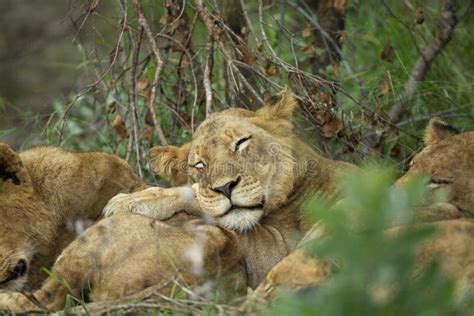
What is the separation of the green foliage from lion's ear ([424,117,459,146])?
240 cm

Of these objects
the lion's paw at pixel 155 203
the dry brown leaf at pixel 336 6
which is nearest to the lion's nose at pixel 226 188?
the lion's paw at pixel 155 203

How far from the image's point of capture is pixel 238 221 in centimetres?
463

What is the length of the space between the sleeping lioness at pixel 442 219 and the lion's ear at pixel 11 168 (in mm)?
1352

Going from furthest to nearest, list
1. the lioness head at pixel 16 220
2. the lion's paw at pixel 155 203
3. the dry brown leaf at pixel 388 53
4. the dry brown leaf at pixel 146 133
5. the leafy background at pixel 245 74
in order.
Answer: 1. the dry brown leaf at pixel 388 53
2. the dry brown leaf at pixel 146 133
3. the leafy background at pixel 245 74
4. the lion's paw at pixel 155 203
5. the lioness head at pixel 16 220

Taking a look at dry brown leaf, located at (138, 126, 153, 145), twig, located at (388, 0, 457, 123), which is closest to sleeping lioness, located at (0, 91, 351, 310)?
dry brown leaf, located at (138, 126, 153, 145)

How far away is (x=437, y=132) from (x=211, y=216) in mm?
1076

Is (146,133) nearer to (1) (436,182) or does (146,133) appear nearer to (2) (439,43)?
(1) (436,182)

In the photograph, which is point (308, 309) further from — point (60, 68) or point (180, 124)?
point (60, 68)

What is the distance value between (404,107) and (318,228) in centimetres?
253

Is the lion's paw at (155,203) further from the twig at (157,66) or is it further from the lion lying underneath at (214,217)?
the twig at (157,66)

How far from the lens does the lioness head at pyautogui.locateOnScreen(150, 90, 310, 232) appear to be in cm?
465

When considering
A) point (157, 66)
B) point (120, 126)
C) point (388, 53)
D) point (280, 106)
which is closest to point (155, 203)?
point (280, 106)

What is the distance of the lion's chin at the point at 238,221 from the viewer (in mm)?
4621

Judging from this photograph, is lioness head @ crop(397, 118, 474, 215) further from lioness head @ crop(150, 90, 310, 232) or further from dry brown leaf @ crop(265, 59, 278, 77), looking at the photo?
dry brown leaf @ crop(265, 59, 278, 77)
